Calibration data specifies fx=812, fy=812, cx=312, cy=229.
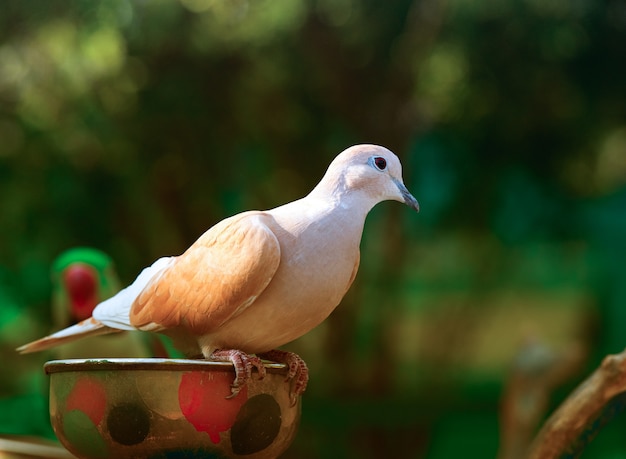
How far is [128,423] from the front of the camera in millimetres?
974

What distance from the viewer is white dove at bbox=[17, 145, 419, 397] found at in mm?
1062

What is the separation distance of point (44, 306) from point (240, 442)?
290 centimetres

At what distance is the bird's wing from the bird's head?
0.12 meters

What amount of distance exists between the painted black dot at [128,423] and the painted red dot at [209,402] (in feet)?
0.16

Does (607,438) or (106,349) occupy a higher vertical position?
(106,349)

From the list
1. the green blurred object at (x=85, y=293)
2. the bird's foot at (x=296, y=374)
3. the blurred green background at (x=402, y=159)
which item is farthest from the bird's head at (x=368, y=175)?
the blurred green background at (x=402, y=159)

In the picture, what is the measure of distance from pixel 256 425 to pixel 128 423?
0.16 metres

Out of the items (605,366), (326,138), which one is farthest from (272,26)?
(605,366)

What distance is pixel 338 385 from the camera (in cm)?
390

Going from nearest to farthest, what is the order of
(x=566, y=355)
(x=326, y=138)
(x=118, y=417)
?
(x=118, y=417) → (x=566, y=355) → (x=326, y=138)

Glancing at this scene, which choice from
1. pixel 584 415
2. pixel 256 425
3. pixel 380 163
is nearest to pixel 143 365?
pixel 256 425

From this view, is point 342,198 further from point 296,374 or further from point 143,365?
point 143,365

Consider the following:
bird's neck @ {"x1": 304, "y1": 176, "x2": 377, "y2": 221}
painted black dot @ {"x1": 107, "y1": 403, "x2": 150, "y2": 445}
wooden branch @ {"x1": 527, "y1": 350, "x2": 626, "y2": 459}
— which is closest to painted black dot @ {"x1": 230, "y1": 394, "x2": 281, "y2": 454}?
painted black dot @ {"x1": 107, "y1": 403, "x2": 150, "y2": 445}

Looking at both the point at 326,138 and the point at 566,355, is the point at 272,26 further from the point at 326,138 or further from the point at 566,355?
the point at 566,355
